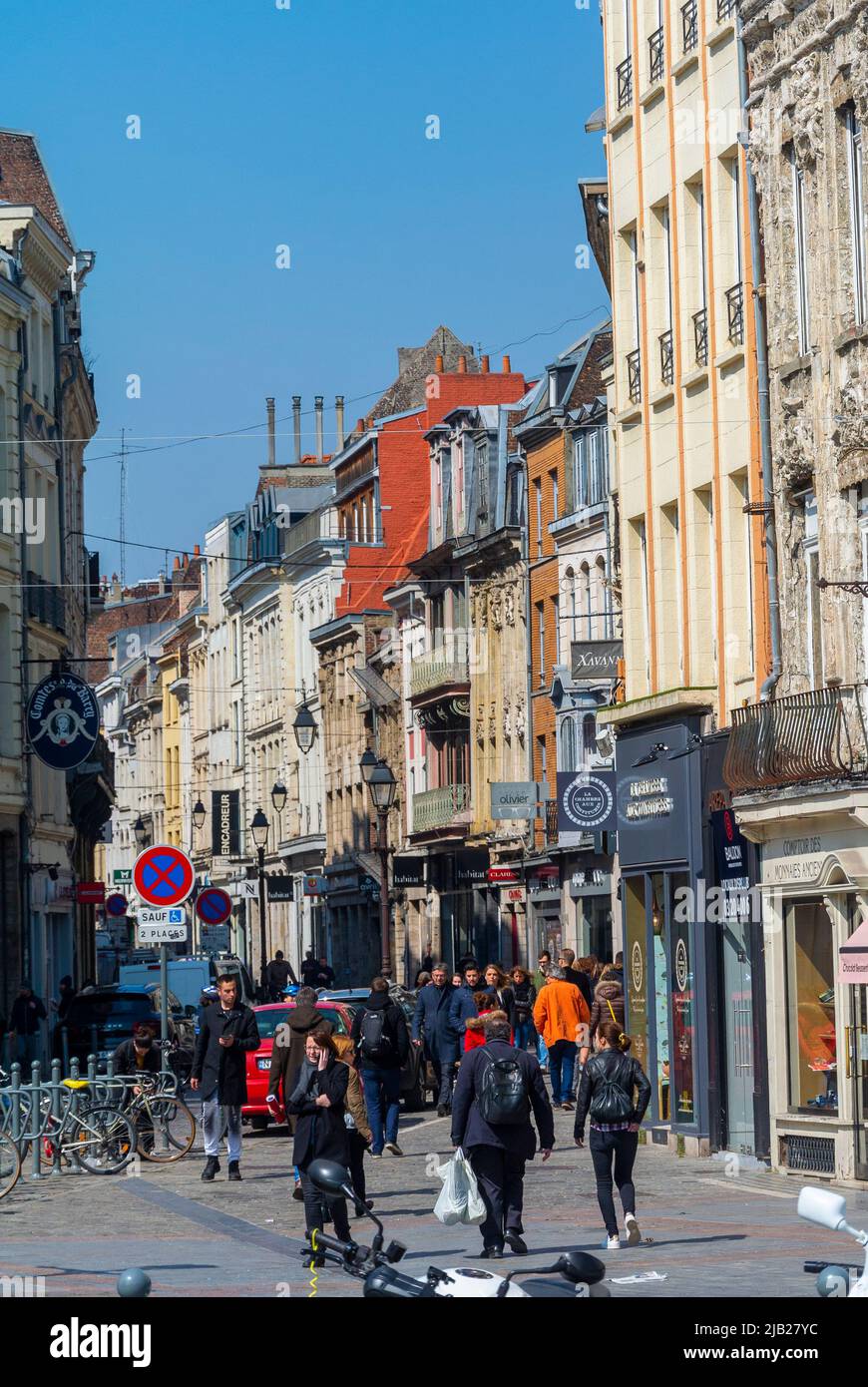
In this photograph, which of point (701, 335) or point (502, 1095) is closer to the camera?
point (502, 1095)

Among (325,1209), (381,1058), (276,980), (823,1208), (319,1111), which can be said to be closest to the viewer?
(823,1208)

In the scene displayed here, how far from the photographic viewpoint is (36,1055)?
4297 cm

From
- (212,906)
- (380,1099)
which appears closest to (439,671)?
(212,906)

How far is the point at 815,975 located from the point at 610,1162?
19.8 ft

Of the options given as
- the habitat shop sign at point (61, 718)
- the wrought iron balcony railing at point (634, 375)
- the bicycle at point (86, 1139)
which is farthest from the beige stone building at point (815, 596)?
the habitat shop sign at point (61, 718)

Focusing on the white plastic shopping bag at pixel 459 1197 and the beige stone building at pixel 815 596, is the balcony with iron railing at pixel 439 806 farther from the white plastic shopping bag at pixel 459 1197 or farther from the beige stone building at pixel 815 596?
the white plastic shopping bag at pixel 459 1197

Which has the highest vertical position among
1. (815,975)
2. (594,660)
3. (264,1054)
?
(594,660)

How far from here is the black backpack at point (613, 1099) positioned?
16.7 m

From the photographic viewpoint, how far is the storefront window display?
875 inches

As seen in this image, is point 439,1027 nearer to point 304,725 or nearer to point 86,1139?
point 86,1139

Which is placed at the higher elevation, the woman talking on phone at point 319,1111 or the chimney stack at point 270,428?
the chimney stack at point 270,428

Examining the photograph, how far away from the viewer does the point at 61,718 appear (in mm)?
43406

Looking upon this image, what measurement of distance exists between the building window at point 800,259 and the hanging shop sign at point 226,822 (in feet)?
244

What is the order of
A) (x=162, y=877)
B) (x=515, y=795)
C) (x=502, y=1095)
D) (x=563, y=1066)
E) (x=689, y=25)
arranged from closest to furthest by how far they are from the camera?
(x=502, y=1095)
(x=162, y=877)
(x=689, y=25)
(x=563, y=1066)
(x=515, y=795)
